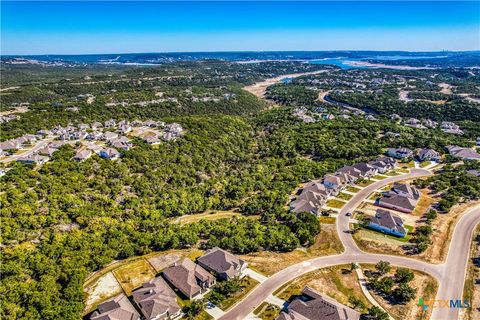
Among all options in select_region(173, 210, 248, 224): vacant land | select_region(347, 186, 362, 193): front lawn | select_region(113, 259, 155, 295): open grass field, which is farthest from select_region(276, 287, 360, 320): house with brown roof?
select_region(347, 186, 362, 193): front lawn

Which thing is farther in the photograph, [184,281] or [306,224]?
[306,224]

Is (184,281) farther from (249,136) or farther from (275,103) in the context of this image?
(275,103)

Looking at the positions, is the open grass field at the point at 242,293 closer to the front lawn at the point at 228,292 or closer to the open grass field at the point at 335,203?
the front lawn at the point at 228,292

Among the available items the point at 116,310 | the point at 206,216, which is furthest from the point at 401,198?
the point at 116,310

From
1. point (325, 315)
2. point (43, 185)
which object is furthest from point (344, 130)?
point (43, 185)

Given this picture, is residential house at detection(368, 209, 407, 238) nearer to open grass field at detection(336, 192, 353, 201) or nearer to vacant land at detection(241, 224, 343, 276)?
vacant land at detection(241, 224, 343, 276)

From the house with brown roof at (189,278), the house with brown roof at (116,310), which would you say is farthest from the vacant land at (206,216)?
the house with brown roof at (116,310)
